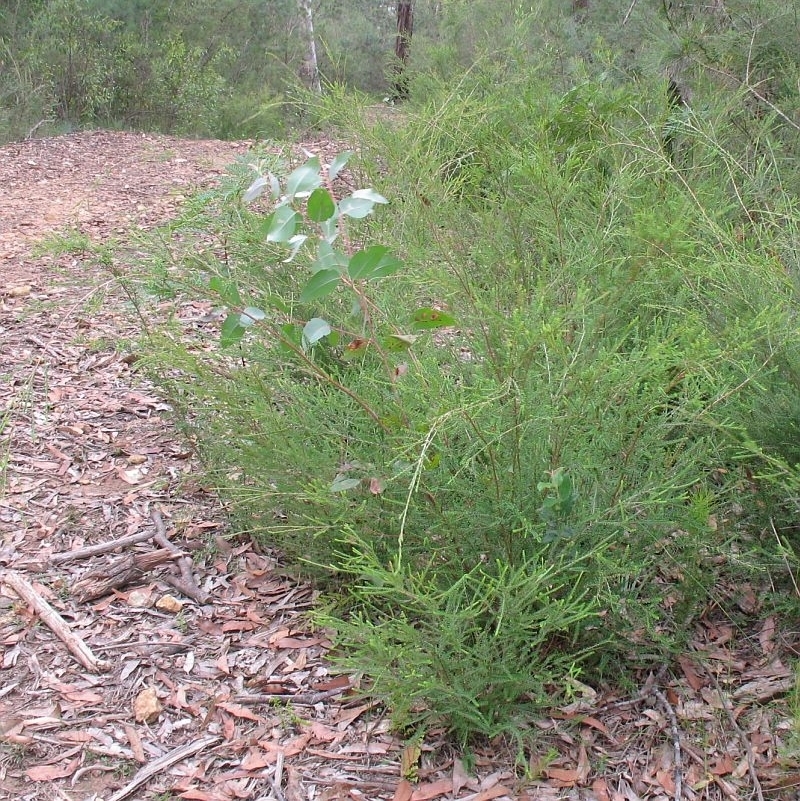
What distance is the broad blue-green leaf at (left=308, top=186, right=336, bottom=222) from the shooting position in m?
1.72

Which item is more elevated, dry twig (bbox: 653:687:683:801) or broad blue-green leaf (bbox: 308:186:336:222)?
broad blue-green leaf (bbox: 308:186:336:222)

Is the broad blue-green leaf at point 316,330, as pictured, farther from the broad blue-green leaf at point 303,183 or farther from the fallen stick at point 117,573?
the fallen stick at point 117,573

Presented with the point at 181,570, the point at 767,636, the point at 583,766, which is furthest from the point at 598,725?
the point at 181,570

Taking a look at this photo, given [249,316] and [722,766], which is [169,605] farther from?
[722,766]

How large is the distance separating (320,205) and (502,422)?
656 mm

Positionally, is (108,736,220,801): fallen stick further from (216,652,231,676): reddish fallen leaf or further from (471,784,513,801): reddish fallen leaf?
(471,784,513,801): reddish fallen leaf

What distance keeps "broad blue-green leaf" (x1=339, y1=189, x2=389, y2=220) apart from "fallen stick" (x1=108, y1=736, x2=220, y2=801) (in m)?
1.41

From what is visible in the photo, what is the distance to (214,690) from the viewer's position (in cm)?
244

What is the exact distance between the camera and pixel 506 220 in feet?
10.8

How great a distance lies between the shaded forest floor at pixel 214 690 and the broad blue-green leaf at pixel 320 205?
98 centimetres

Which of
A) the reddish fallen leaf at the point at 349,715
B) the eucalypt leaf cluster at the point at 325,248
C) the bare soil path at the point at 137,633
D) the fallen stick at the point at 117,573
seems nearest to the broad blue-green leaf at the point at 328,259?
the eucalypt leaf cluster at the point at 325,248

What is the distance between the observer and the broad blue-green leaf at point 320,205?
1.72 m

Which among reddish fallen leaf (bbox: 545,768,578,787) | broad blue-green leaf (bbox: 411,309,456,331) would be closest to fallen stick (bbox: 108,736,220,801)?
reddish fallen leaf (bbox: 545,768,578,787)

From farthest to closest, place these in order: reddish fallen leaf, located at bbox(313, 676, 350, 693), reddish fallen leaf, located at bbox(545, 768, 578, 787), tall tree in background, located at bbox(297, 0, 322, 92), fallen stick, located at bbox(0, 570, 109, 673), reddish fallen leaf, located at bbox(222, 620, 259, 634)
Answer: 1. tall tree in background, located at bbox(297, 0, 322, 92)
2. reddish fallen leaf, located at bbox(222, 620, 259, 634)
3. fallen stick, located at bbox(0, 570, 109, 673)
4. reddish fallen leaf, located at bbox(313, 676, 350, 693)
5. reddish fallen leaf, located at bbox(545, 768, 578, 787)
